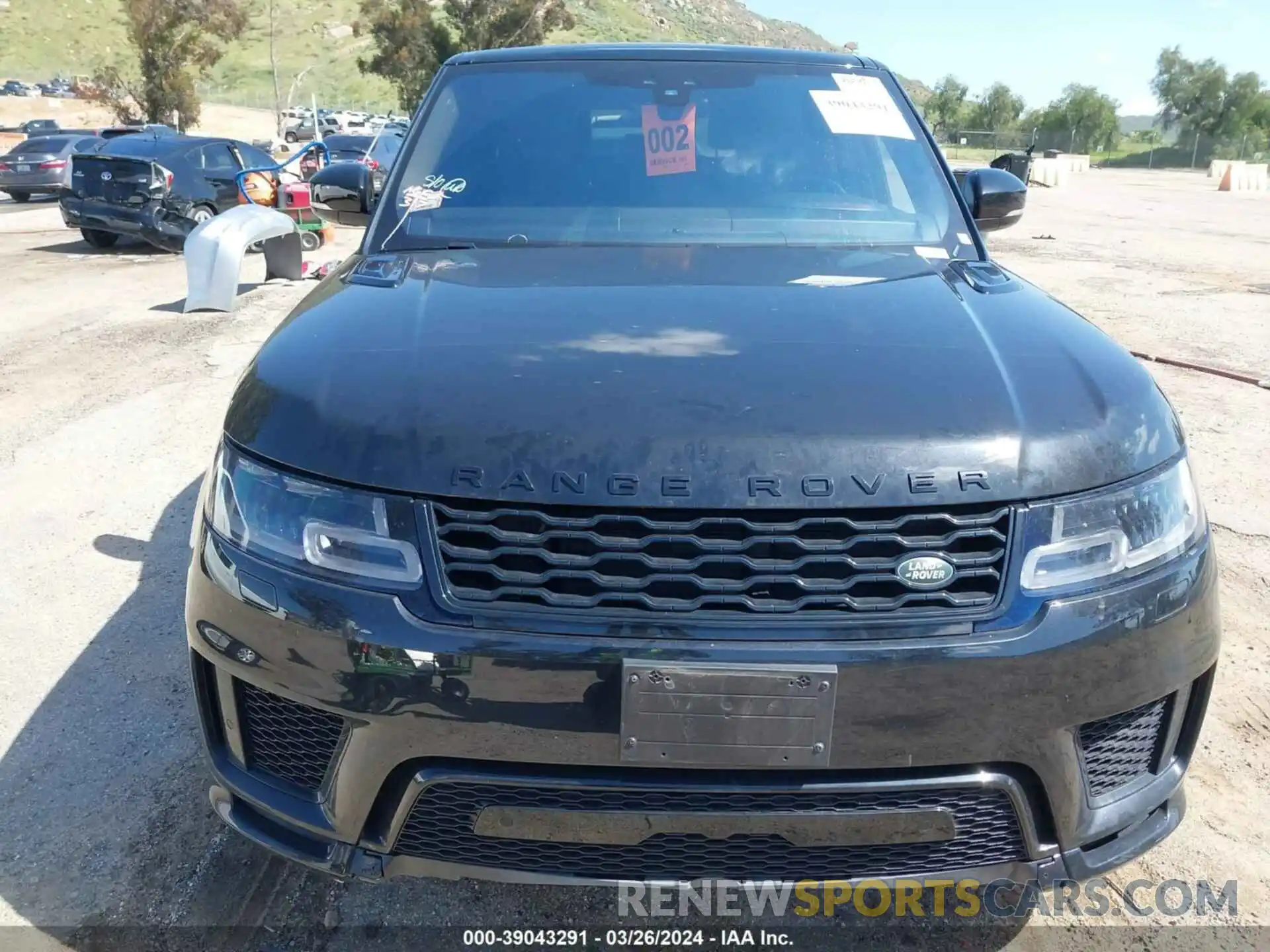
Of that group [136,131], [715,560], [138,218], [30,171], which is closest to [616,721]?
[715,560]

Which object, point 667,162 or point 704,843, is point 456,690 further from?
point 667,162

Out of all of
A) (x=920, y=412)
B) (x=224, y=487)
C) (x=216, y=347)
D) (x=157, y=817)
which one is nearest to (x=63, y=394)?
(x=216, y=347)

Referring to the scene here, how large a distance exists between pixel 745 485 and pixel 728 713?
14.4 inches

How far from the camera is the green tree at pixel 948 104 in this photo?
292 feet

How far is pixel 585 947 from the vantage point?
82.6 inches

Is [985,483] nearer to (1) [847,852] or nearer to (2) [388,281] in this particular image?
(1) [847,852]

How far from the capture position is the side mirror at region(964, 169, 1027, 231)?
3234 mm

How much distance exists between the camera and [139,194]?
41.7ft

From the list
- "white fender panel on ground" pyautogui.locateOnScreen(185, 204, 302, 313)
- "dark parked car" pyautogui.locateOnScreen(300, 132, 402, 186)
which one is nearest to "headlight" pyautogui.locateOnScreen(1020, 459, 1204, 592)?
"white fender panel on ground" pyautogui.locateOnScreen(185, 204, 302, 313)

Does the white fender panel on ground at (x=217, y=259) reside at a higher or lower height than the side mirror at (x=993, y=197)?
lower

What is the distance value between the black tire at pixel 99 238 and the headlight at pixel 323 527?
1357cm

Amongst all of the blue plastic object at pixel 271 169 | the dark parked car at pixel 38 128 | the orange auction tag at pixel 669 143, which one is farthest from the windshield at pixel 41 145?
the orange auction tag at pixel 669 143

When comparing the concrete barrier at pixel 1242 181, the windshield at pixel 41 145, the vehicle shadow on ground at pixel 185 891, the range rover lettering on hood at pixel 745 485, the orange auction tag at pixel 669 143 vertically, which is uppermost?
the orange auction tag at pixel 669 143

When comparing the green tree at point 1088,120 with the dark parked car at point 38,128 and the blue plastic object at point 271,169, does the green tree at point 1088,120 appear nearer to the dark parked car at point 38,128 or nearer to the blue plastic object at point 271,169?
the dark parked car at point 38,128
